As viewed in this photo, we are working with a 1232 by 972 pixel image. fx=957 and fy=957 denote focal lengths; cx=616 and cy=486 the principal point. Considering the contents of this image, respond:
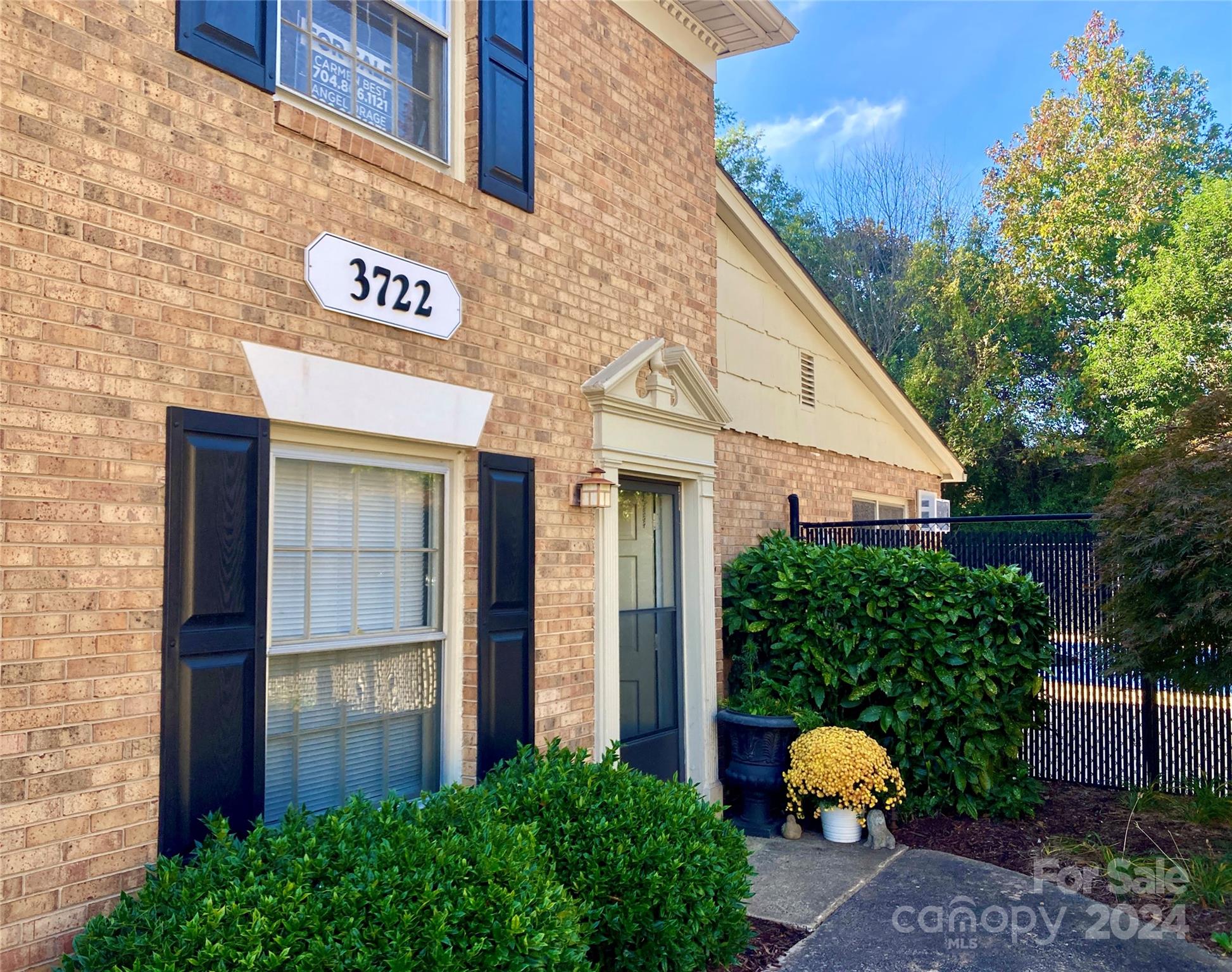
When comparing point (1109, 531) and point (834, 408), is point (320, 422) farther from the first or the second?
point (834, 408)

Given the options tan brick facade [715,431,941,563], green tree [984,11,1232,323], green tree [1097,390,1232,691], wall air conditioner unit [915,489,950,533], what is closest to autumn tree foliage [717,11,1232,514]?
green tree [984,11,1232,323]

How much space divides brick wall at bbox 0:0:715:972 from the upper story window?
9.9 inches

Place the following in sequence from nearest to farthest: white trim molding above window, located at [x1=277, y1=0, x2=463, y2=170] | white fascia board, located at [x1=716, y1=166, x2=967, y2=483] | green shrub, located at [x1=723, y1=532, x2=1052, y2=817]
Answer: white trim molding above window, located at [x1=277, y1=0, x2=463, y2=170] < green shrub, located at [x1=723, y1=532, x2=1052, y2=817] < white fascia board, located at [x1=716, y1=166, x2=967, y2=483]

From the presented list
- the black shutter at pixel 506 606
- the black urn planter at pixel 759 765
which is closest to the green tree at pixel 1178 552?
the black urn planter at pixel 759 765

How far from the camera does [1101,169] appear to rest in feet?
69.6

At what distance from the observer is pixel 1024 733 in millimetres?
7207

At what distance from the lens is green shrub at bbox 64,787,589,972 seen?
2807mm

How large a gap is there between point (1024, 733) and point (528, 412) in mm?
4682

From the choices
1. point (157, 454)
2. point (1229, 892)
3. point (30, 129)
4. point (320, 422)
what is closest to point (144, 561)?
point (157, 454)

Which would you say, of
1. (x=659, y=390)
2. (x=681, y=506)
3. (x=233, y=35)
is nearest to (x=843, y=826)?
(x=681, y=506)

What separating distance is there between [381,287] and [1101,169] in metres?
21.5

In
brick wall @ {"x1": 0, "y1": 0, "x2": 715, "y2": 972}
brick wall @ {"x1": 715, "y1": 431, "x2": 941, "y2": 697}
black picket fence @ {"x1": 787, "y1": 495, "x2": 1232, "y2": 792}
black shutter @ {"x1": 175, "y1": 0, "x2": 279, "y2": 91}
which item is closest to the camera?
brick wall @ {"x1": 0, "y1": 0, "x2": 715, "y2": 972}

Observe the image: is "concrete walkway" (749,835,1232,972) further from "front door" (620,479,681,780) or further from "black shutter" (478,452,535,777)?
"black shutter" (478,452,535,777)

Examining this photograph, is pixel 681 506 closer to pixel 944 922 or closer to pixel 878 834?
pixel 878 834
